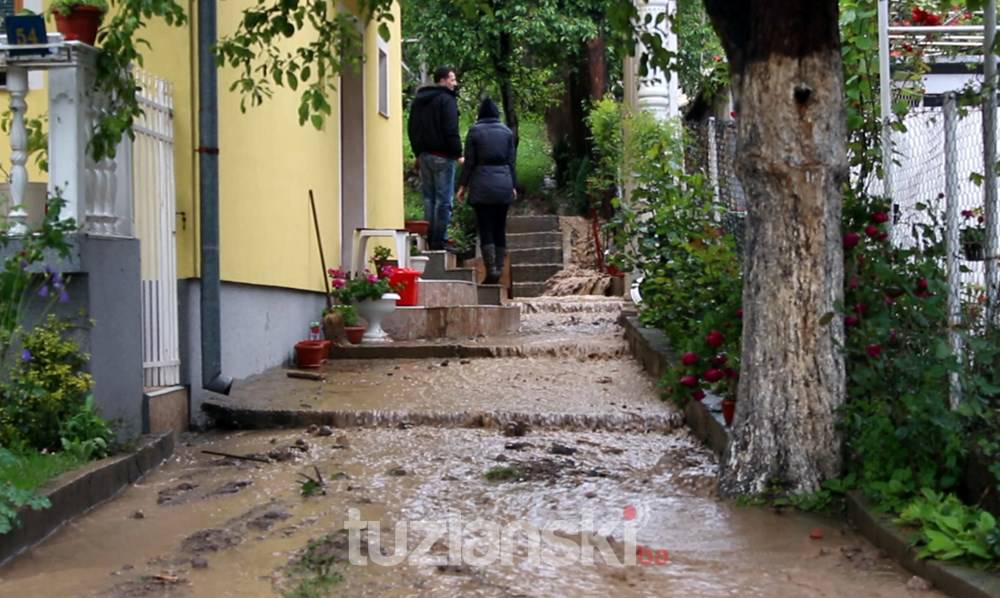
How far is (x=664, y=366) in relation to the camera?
8305 millimetres

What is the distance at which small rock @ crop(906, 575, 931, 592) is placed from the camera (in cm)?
429

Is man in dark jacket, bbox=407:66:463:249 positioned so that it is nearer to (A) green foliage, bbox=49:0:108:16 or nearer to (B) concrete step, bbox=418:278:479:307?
(B) concrete step, bbox=418:278:479:307

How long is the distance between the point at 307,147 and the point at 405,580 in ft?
22.9

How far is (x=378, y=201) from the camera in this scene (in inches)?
553

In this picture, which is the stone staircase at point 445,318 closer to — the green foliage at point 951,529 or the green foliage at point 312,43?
the green foliage at point 312,43

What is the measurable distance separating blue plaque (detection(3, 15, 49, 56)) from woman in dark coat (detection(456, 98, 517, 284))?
26.6 ft

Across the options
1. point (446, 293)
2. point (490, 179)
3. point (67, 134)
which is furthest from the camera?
point (490, 179)

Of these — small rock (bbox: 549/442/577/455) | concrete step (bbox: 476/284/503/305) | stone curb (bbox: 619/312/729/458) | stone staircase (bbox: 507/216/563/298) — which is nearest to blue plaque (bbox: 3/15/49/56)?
small rock (bbox: 549/442/577/455)

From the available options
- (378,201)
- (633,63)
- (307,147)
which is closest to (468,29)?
(633,63)

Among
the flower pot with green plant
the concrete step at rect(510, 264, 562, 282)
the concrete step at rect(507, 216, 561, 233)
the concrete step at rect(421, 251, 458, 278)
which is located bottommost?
the concrete step at rect(510, 264, 562, 282)

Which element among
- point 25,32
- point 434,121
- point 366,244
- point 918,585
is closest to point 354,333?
point 366,244

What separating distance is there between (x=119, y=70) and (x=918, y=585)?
4.26 m

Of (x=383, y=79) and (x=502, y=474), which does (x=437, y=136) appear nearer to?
(x=383, y=79)

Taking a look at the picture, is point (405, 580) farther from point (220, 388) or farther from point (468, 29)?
point (468, 29)
